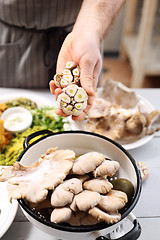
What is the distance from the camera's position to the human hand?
28.8 inches

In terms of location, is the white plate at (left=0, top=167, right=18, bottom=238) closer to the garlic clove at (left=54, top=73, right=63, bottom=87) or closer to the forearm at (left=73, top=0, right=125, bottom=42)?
the garlic clove at (left=54, top=73, right=63, bottom=87)

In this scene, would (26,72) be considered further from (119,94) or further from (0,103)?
(119,94)

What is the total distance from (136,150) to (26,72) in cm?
64

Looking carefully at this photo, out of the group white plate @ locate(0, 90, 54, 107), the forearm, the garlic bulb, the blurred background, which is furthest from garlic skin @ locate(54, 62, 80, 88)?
the blurred background

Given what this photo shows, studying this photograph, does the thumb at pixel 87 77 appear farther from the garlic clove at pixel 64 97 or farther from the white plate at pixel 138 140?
the white plate at pixel 138 140

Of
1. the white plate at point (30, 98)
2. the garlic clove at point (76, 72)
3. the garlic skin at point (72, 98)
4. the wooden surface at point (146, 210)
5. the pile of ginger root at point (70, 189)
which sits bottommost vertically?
the wooden surface at point (146, 210)

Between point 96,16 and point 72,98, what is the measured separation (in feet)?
1.36

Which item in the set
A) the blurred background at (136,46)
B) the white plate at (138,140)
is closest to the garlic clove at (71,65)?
the white plate at (138,140)

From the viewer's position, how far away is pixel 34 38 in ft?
3.72

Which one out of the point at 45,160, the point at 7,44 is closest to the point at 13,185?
the point at 45,160

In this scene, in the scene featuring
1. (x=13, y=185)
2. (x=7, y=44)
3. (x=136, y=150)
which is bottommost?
(x=136, y=150)

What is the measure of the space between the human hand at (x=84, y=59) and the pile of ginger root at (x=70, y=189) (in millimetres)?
223

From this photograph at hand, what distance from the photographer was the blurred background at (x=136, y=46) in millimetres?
1975

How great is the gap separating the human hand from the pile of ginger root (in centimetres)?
22
